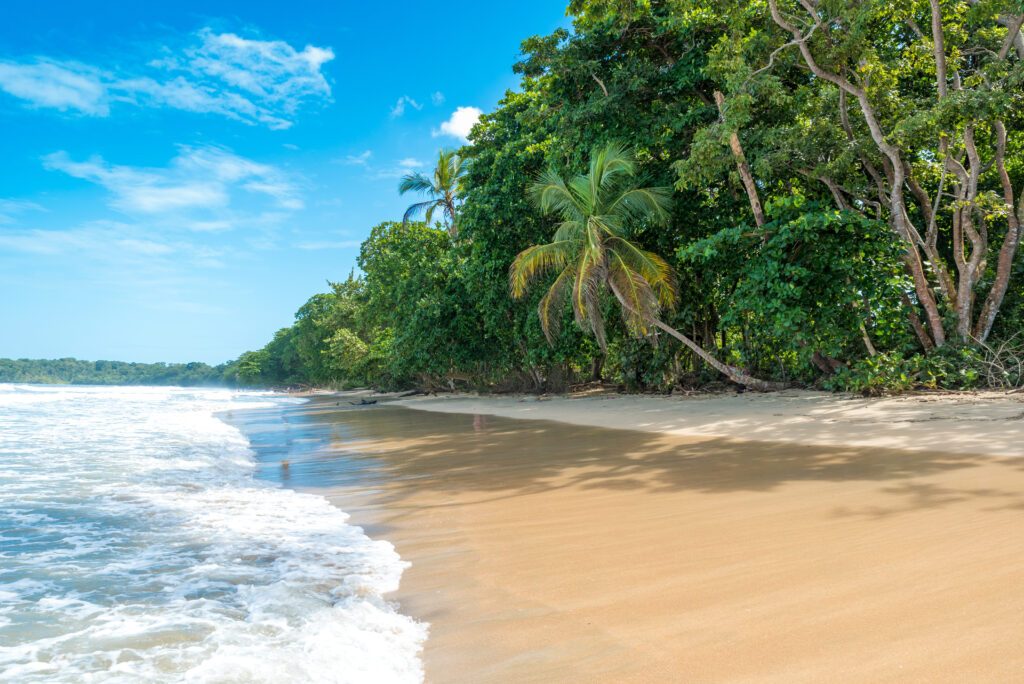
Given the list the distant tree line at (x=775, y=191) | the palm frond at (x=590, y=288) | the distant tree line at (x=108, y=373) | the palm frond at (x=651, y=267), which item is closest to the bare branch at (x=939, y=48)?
the distant tree line at (x=775, y=191)

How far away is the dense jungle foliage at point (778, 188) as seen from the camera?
1036 cm

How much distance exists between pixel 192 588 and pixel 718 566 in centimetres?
262

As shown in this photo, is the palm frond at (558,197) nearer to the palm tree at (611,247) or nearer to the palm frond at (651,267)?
the palm tree at (611,247)

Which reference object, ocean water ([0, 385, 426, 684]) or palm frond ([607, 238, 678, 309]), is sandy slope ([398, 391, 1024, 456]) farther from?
ocean water ([0, 385, 426, 684])

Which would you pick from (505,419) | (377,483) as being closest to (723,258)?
(505,419)

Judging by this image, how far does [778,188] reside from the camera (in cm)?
1315

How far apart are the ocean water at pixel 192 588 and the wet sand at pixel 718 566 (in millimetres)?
273

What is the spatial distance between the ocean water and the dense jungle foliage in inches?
365

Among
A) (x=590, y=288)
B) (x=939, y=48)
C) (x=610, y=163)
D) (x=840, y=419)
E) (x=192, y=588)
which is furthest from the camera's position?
(x=590, y=288)

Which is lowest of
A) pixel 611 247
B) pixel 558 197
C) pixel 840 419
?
pixel 840 419

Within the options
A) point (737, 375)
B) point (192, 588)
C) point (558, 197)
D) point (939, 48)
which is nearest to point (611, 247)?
point (558, 197)

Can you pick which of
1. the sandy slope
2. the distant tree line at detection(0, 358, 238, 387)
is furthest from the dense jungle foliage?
the distant tree line at detection(0, 358, 238, 387)

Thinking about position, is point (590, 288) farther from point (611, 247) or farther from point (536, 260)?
point (536, 260)

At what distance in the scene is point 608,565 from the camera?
9.68 ft
